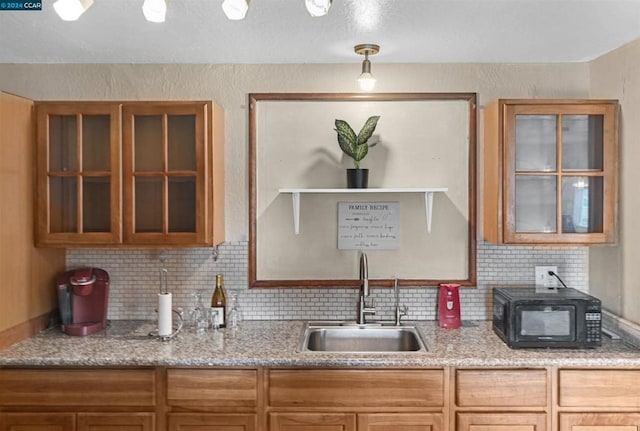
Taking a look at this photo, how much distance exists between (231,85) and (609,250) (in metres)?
2.01

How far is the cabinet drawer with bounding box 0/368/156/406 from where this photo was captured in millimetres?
2264

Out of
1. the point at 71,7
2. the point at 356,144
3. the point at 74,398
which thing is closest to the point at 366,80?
the point at 356,144

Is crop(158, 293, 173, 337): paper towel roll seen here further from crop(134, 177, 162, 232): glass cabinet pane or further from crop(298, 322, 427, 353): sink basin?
crop(298, 322, 427, 353): sink basin

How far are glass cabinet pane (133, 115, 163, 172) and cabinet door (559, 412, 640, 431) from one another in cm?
203

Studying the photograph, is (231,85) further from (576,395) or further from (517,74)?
(576,395)

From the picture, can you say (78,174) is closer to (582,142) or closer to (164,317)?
(164,317)

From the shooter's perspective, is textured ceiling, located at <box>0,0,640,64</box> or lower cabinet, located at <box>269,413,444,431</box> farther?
lower cabinet, located at <box>269,413,444,431</box>

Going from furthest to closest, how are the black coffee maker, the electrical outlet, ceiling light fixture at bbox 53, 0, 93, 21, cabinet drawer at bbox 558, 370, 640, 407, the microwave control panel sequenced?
the electrical outlet → the black coffee maker → the microwave control panel → cabinet drawer at bbox 558, 370, 640, 407 → ceiling light fixture at bbox 53, 0, 93, 21

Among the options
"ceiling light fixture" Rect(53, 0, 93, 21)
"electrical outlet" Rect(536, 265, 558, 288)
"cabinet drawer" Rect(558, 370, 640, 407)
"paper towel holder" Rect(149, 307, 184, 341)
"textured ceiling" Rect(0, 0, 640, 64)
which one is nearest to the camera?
"ceiling light fixture" Rect(53, 0, 93, 21)

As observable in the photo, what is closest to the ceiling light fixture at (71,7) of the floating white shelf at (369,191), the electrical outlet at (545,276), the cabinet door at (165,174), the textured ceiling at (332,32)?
the textured ceiling at (332,32)

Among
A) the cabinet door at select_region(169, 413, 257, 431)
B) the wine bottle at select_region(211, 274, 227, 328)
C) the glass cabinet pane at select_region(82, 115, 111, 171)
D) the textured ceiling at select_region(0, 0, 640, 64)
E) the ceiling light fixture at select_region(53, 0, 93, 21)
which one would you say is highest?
the textured ceiling at select_region(0, 0, 640, 64)

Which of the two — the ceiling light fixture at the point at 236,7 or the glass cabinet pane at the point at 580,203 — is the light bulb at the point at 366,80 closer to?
the glass cabinet pane at the point at 580,203

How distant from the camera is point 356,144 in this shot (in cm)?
273

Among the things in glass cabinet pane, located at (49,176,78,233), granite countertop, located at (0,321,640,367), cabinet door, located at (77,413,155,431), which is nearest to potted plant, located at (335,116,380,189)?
granite countertop, located at (0,321,640,367)
